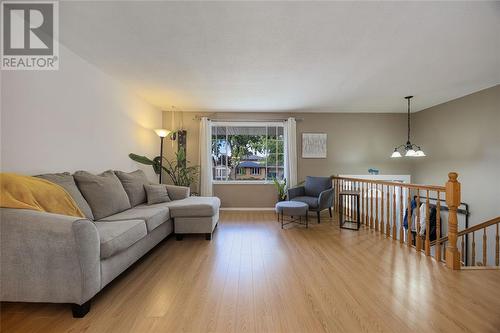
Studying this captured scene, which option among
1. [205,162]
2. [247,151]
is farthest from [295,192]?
[205,162]

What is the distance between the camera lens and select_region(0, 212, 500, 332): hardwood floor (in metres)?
1.47

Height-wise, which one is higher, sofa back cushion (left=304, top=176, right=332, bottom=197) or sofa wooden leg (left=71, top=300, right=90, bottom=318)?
sofa back cushion (left=304, top=176, right=332, bottom=197)

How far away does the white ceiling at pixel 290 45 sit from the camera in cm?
183

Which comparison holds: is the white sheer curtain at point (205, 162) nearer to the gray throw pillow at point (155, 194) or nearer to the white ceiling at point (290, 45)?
the white ceiling at point (290, 45)

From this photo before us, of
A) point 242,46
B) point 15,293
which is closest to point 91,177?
point 15,293

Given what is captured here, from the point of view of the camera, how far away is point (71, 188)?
2174 mm

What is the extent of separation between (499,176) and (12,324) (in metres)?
6.15

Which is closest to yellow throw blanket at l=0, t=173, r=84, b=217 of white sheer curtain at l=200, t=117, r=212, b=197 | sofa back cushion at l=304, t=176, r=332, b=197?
white sheer curtain at l=200, t=117, r=212, b=197

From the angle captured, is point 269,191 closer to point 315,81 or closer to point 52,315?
point 315,81

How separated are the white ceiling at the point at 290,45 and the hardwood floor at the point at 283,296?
7.71ft

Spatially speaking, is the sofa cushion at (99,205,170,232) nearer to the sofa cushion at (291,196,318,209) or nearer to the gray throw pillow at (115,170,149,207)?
the gray throw pillow at (115,170,149,207)

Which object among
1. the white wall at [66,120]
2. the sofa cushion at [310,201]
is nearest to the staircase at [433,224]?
the sofa cushion at [310,201]

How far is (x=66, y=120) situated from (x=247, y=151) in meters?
3.52

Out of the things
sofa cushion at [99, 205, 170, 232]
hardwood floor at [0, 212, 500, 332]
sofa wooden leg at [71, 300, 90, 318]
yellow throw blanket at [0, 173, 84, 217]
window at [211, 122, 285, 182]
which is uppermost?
window at [211, 122, 285, 182]
